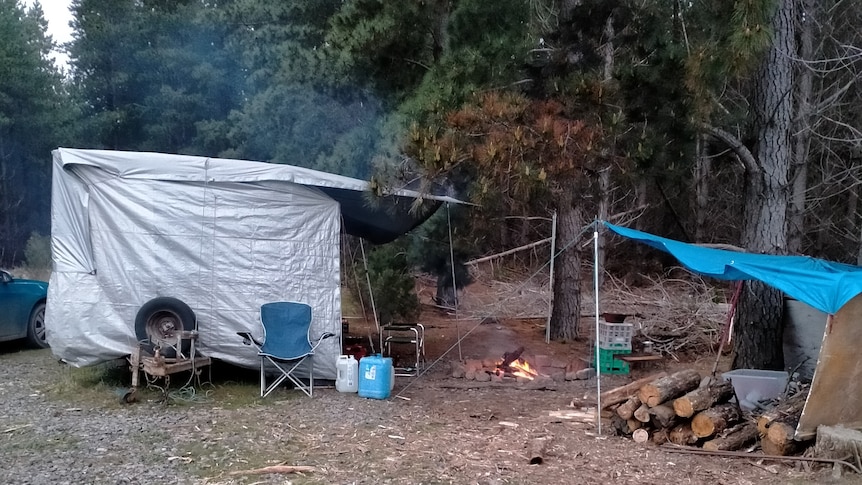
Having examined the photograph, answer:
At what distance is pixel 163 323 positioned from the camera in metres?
6.18

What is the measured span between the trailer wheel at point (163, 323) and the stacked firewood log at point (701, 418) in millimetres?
3656

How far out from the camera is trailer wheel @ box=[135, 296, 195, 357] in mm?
6039

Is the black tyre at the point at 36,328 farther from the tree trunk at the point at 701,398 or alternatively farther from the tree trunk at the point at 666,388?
the tree trunk at the point at 701,398

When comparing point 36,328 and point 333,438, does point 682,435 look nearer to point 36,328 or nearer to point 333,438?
point 333,438

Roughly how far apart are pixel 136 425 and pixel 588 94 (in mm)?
4285

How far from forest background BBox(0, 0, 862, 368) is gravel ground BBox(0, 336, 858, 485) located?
5.80 feet

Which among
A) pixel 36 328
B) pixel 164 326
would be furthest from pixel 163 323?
pixel 36 328

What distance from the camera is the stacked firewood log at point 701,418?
4660 millimetres

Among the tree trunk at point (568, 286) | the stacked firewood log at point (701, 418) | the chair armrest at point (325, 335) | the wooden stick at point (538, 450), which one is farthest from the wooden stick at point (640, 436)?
the tree trunk at point (568, 286)

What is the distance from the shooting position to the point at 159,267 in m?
6.25

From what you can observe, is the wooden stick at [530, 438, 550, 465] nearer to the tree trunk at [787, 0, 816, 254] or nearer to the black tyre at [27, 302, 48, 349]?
the black tyre at [27, 302, 48, 349]

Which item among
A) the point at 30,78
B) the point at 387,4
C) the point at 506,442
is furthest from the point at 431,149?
the point at 30,78

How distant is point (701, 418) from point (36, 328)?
7322 mm

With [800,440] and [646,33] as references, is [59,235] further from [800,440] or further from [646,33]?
[800,440]
